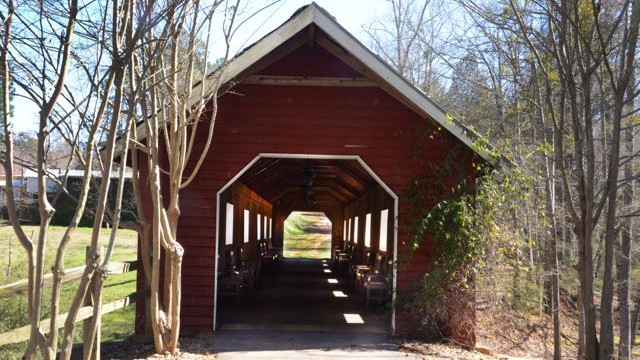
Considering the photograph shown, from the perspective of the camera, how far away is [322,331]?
9016 millimetres

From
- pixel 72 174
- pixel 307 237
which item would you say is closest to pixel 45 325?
pixel 72 174

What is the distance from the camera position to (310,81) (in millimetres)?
8945

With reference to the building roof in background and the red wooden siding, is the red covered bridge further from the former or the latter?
the building roof in background

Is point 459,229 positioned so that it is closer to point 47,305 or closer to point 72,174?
point 47,305

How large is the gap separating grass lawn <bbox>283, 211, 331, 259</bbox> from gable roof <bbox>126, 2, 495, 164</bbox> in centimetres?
2936

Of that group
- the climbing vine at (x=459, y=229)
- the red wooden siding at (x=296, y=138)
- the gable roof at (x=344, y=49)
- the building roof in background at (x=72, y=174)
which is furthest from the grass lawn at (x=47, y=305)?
the climbing vine at (x=459, y=229)

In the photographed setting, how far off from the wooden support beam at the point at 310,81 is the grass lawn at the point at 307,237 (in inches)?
1129

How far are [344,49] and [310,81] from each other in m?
0.95

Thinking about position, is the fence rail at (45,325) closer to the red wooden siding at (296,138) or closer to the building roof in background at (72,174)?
the building roof in background at (72,174)

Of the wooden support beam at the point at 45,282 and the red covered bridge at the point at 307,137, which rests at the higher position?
the red covered bridge at the point at 307,137

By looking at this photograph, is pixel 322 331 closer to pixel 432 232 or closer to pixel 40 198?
pixel 432 232

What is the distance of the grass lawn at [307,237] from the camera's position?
134ft

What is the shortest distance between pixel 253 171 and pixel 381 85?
18.4 feet

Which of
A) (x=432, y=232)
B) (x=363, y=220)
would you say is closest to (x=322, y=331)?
(x=432, y=232)
